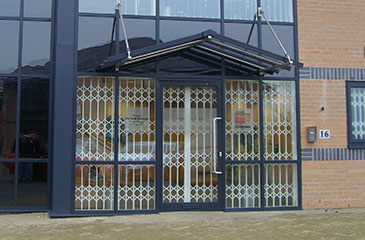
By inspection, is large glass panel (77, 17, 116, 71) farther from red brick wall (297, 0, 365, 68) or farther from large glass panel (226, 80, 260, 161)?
red brick wall (297, 0, 365, 68)

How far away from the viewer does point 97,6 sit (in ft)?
25.3

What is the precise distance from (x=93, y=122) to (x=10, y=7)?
2955 millimetres

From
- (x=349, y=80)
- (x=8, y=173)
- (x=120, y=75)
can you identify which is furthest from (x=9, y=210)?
(x=349, y=80)

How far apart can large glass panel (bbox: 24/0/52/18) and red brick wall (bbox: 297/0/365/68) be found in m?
5.27

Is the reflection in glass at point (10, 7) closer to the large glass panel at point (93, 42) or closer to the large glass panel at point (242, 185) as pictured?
the large glass panel at point (93, 42)

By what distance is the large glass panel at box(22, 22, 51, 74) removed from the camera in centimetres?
782

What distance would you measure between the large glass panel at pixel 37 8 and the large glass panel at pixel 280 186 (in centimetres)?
554

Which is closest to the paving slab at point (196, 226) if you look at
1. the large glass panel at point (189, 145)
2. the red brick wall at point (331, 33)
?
the large glass panel at point (189, 145)

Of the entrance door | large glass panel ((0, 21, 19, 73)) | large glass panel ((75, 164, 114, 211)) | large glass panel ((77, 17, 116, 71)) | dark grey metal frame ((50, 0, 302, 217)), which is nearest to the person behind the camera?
dark grey metal frame ((50, 0, 302, 217))

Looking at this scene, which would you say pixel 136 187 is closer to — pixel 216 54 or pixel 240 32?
pixel 216 54

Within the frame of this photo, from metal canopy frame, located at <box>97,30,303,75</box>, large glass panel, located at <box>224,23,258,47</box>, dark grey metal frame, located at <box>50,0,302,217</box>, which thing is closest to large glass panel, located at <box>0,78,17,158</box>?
dark grey metal frame, located at <box>50,0,302,217</box>

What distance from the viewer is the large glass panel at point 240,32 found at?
8008 mm

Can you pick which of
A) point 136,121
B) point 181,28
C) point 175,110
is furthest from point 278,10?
point 136,121

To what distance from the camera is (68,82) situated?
293 inches
